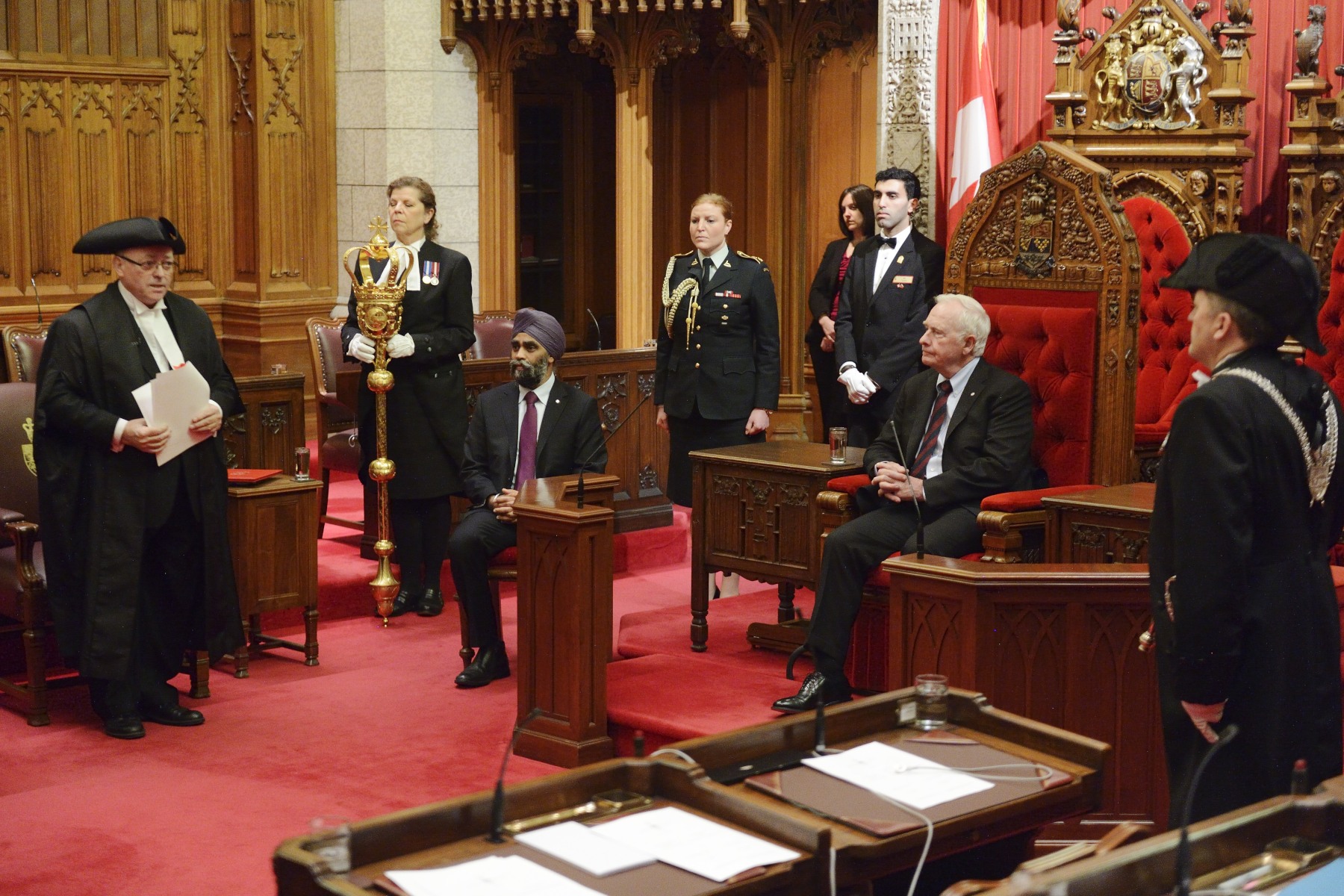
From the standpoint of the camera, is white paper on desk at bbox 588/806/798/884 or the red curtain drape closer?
white paper on desk at bbox 588/806/798/884

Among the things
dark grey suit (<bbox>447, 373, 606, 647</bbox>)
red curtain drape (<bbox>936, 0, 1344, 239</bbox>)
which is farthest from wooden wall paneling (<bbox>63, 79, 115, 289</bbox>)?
red curtain drape (<bbox>936, 0, 1344, 239</bbox>)

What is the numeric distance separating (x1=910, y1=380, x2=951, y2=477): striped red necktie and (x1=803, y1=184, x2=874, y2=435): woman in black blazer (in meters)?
1.69

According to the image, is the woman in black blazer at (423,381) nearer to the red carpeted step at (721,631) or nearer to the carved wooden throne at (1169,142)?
the red carpeted step at (721,631)

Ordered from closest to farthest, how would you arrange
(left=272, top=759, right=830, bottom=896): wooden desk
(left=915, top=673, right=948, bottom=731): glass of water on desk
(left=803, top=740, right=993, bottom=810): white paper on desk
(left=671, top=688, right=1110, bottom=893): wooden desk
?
(left=272, top=759, right=830, bottom=896): wooden desk, (left=671, top=688, right=1110, bottom=893): wooden desk, (left=803, top=740, right=993, bottom=810): white paper on desk, (left=915, top=673, right=948, bottom=731): glass of water on desk

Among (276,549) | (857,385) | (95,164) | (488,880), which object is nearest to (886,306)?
(857,385)

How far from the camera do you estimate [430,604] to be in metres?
6.38

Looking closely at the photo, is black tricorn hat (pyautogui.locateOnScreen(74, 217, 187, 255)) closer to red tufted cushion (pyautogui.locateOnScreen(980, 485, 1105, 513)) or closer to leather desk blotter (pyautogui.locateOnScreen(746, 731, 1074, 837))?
red tufted cushion (pyautogui.locateOnScreen(980, 485, 1105, 513))

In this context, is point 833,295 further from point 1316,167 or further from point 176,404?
point 176,404

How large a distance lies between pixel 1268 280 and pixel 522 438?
328 centimetres

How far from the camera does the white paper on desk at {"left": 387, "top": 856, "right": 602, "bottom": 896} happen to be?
1.90 metres

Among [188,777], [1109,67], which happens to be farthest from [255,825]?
[1109,67]

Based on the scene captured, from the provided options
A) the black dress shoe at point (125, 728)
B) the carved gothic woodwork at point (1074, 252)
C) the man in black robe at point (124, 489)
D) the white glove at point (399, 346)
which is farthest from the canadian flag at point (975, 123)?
the black dress shoe at point (125, 728)

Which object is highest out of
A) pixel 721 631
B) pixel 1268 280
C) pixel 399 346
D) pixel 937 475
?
pixel 1268 280

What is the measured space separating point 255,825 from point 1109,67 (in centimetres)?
409
